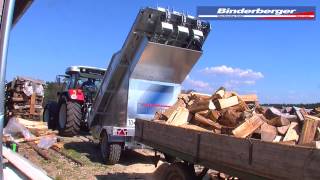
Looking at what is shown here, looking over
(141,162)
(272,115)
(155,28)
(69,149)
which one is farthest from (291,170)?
(69,149)

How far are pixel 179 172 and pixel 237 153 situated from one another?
1755 mm

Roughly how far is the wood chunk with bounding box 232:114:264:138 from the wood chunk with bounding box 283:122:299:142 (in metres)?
0.42

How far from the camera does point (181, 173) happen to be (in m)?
6.58

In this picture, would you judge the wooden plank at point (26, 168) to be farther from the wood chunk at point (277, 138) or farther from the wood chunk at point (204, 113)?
the wood chunk at point (204, 113)

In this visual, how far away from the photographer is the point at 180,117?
23.6 ft

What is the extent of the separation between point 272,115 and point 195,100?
1919 millimetres

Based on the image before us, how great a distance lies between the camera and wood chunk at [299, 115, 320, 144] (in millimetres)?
4906

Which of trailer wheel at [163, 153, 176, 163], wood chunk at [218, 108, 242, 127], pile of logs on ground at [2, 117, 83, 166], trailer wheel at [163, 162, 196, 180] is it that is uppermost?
wood chunk at [218, 108, 242, 127]

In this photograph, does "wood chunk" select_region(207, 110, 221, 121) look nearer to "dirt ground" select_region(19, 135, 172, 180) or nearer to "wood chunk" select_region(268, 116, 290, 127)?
"wood chunk" select_region(268, 116, 290, 127)

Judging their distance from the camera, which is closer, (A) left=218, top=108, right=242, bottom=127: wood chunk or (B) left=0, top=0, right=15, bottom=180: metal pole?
(B) left=0, top=0, right=15, bottom=180: metal pole

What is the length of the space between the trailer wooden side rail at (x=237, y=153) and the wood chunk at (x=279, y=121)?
748 mm

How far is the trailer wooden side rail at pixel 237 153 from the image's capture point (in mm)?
4066

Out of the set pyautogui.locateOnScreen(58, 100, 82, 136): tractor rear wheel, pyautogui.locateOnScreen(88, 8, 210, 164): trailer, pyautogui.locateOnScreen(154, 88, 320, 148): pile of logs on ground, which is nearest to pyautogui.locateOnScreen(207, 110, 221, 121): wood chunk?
pyautogui.locateOnScreen(154, 88, 320, 148): pile of logs on ground

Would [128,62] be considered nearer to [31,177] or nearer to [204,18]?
[204,18]
